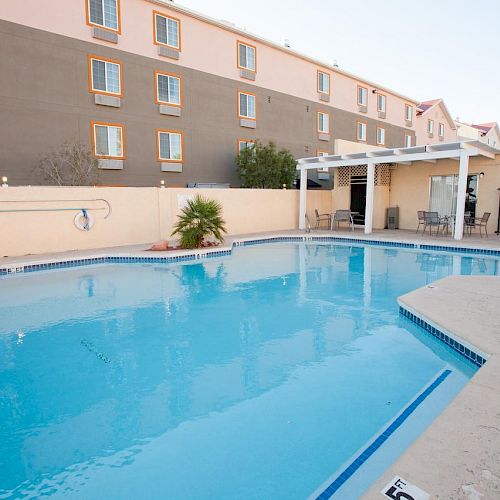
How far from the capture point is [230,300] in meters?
6.73

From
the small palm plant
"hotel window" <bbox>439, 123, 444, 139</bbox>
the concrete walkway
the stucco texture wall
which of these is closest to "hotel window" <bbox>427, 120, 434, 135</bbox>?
"hotel window" <bbox>439, 123, 444, 139</bbox>

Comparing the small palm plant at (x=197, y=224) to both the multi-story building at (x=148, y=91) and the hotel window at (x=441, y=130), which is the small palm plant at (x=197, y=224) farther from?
the hotel window at (x=441, y=130)

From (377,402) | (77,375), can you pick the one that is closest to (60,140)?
(77,375)

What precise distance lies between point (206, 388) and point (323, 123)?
2019 cm

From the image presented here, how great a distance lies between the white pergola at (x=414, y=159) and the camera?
11.6 meters

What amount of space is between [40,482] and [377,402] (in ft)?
Answer: 8.46

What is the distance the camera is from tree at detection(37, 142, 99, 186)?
12.6 meters

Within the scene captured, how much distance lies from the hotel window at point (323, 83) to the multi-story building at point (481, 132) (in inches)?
700

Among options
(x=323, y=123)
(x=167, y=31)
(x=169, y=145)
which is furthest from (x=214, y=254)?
(x=323, y=123)

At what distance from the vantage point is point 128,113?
14.4 metres

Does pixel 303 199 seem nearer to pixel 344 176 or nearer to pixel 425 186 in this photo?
pixel 344 176

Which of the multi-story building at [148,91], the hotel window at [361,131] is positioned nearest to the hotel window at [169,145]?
the multi-story building at [148,91]

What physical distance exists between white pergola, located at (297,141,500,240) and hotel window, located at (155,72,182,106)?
5.62 meters

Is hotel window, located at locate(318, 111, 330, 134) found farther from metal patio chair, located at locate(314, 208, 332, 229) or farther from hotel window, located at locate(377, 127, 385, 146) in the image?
metal patio chair, located at locate(314, 208, 332, 229)
